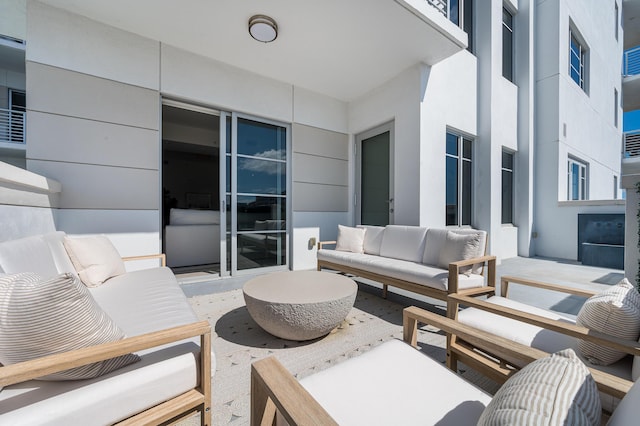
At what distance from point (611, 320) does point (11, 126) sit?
31.8ft

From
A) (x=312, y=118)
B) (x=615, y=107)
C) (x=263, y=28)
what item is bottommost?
(x=312, y=118)

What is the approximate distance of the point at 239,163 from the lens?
419 centimetres

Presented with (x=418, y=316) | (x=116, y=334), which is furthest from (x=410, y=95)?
(x=116, y=334)

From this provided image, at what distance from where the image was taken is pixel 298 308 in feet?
6.25

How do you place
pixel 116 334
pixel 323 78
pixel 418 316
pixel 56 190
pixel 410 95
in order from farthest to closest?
pixel 323 78
pixel 410 95
pixel 56 190
pixel 418 316
pixel 116 334

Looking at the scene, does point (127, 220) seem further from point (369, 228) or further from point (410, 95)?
point (410, 95)

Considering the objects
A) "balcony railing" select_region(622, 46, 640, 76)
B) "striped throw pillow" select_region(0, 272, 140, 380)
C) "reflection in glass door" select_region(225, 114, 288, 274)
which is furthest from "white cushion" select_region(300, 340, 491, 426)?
"balcony railing" select_region(622, 46, 640, 76)

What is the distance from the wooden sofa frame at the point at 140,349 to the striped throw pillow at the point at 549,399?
3.52 ft

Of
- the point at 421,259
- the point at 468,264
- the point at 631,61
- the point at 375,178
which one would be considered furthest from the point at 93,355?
the point at 631,61

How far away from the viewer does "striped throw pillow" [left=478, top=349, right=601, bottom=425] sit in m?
0.54

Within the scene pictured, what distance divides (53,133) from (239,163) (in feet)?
7.13

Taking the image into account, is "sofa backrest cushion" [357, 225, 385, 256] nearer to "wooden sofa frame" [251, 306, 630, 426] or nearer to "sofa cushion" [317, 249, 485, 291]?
"sofa cushion" [317, 249, 485, 291]

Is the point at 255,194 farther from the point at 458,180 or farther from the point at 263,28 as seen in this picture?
the point at 458,180

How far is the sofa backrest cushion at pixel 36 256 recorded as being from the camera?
52.4 inches
